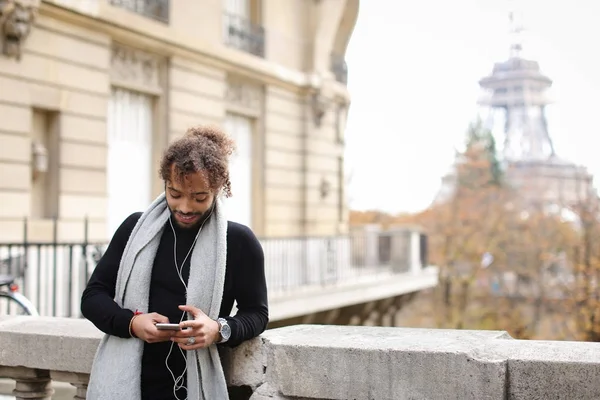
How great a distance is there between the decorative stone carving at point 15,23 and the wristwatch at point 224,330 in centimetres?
1061

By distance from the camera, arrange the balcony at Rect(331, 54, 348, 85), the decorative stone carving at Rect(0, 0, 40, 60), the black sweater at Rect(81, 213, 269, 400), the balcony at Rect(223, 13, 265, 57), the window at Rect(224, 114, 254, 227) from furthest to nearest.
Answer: the balcony at Rect(331, 54, 348, 85) < the window at Rect(224, 114, 254, 227) < the balcony at Rect(223, 13, 265, 57) < the decorative stone carving at Rect(0, 0, 40, 60) < the black sweater at Rect(81, 213, 269, 400)

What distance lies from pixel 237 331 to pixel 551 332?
33.7 metres

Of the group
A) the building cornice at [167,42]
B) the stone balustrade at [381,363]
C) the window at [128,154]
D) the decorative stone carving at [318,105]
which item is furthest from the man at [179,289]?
the decorative stone carving at [318,105]

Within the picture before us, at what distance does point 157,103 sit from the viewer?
54.5 feet

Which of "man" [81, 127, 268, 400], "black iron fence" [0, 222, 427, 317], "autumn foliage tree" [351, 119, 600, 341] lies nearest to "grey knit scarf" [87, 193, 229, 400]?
"man" [81, 127, 268, 400]

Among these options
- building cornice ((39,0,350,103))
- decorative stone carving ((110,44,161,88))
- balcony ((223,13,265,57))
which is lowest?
decorative stone carving ((110,44,161,88))

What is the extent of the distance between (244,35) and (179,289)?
17018 millimetres

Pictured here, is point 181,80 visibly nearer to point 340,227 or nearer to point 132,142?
point 132,142

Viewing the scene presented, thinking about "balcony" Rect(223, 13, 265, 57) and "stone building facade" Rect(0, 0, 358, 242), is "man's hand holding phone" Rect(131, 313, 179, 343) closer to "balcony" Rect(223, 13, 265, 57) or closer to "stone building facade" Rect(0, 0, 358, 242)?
"stone building facade" Rect(0, 0, 358, 242)

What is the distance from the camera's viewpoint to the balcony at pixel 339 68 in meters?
24.1

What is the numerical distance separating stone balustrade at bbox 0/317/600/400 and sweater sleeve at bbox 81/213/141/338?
41 cm

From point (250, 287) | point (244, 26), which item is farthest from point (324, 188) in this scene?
point (250, 287)

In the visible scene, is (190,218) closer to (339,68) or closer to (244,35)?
(244,35)

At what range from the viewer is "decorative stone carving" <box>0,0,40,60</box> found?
40.9ft
